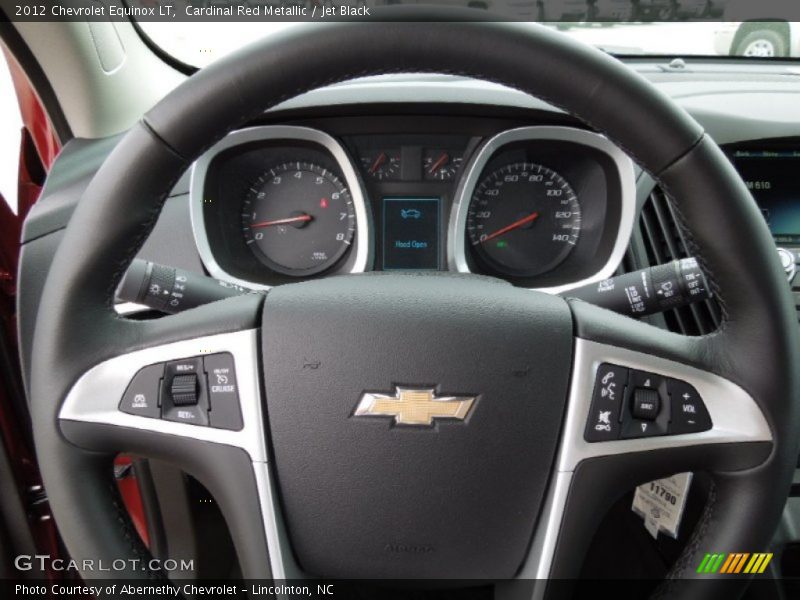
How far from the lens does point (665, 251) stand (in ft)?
6.10

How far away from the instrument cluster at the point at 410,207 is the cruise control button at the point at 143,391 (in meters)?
1.04

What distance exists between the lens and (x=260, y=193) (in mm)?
2119

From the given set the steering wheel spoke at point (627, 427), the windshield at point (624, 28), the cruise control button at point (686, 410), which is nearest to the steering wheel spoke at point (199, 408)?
the steering wheel spoke at point (627, 427)

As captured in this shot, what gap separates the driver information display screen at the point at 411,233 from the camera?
2100 mm

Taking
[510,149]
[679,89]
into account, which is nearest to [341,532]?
[510,149]

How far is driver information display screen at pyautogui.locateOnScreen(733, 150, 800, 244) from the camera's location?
1961 millimetres

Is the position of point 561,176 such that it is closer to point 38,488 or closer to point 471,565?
point 471,565

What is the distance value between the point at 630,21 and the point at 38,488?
76.9 inches

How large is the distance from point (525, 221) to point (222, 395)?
4.37ft

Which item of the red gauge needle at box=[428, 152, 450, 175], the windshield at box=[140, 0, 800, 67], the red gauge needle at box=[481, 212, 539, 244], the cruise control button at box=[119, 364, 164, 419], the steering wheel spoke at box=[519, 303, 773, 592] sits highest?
the windshield at box=[140, 0, 800, 67]

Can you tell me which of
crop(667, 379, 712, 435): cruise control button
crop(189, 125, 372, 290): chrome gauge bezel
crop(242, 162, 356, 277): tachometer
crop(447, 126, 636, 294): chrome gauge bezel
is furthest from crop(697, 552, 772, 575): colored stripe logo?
crop(242, 162, 356, 277): tachometer

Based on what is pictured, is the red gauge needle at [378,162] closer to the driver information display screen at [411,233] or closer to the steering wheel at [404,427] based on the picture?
the driver information display screen at [411,233]

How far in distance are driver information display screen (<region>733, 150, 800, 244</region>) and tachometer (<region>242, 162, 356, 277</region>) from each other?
3.61 feet

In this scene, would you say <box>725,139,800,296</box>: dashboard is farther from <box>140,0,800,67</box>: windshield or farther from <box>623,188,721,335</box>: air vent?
<box>140,0,800,67</box>: windshield
